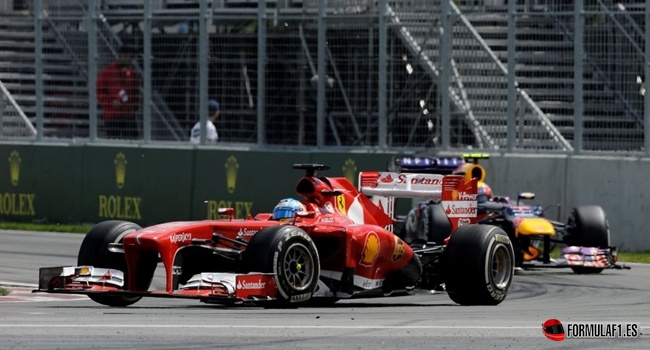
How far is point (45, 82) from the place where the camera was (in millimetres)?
24750

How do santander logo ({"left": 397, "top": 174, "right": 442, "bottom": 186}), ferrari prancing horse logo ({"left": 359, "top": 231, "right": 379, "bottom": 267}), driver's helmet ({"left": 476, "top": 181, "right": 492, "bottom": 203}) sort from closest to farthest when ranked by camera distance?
ferrari prancing horse logo ({"left": 359, "top": 231, "right": 379, "bottom": 267})
santander logo ({"left": 397, "top": 174, "right": 442, "bottom": 186})
driver's helmet ({"left": 476, "top": 181, "right": 492, "bottom": 203})

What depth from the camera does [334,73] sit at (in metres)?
22.1

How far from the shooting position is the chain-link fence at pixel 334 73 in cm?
2022

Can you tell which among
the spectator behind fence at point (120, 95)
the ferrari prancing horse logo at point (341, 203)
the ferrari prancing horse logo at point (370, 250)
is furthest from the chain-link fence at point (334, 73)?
the ferrari prancing horse logo at point (370, 250)

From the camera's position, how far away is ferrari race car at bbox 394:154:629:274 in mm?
16625

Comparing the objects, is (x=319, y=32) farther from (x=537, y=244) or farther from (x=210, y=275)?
(x=210, y=275)

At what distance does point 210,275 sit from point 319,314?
88cm

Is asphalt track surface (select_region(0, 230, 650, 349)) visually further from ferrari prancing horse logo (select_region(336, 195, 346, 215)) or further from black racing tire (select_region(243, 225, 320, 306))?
ferrari prancing horse logo (select_region(336, 195, 346, 215))

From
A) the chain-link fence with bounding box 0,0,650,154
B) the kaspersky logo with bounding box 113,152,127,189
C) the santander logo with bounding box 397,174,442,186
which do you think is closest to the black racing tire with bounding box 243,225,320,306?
the santander logo with bounding box 397,174,442,186

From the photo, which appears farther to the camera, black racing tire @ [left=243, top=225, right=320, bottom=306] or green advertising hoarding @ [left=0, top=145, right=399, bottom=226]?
green advertising hoarding @ [left=0, top=145, right=399, bottom=226]

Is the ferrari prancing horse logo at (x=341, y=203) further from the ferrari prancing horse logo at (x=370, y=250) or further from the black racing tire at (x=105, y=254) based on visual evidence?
the black racing tire at (x=105, y=254)

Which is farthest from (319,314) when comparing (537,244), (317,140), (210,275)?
(317,140)

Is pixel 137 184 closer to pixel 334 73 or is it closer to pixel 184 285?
pixel 334 73

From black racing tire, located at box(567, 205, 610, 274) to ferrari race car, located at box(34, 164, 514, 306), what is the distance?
373 centimetres
